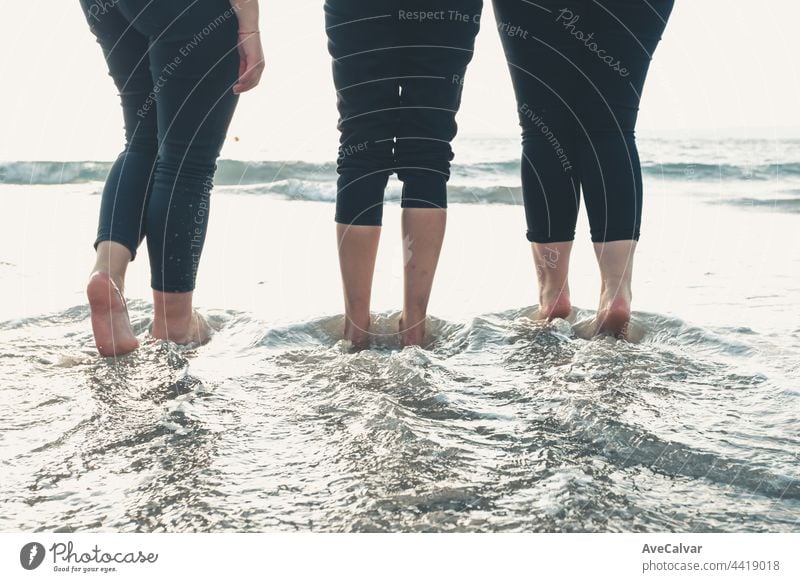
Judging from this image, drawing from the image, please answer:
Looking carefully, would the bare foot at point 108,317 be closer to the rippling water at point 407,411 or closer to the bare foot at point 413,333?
the rippling water at point 407,411

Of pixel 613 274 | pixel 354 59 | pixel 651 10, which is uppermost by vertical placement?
pixel 651 10

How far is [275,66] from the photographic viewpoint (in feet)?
8.52

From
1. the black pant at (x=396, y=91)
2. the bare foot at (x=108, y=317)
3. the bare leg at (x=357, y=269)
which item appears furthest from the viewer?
the bare leg at (x=357, y=269)

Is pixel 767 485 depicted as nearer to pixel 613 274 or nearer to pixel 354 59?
pixel 613 274

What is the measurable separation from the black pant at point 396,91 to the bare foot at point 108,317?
0.58 meters

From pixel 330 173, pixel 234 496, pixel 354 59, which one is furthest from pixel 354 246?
pixel 330 173

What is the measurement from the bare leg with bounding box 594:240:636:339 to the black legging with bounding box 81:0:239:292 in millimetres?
1034

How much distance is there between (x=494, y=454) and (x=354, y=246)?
0.85 m

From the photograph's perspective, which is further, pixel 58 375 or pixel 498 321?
pixel 498 321

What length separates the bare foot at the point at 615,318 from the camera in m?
2.11

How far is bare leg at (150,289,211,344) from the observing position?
207 centimetres
